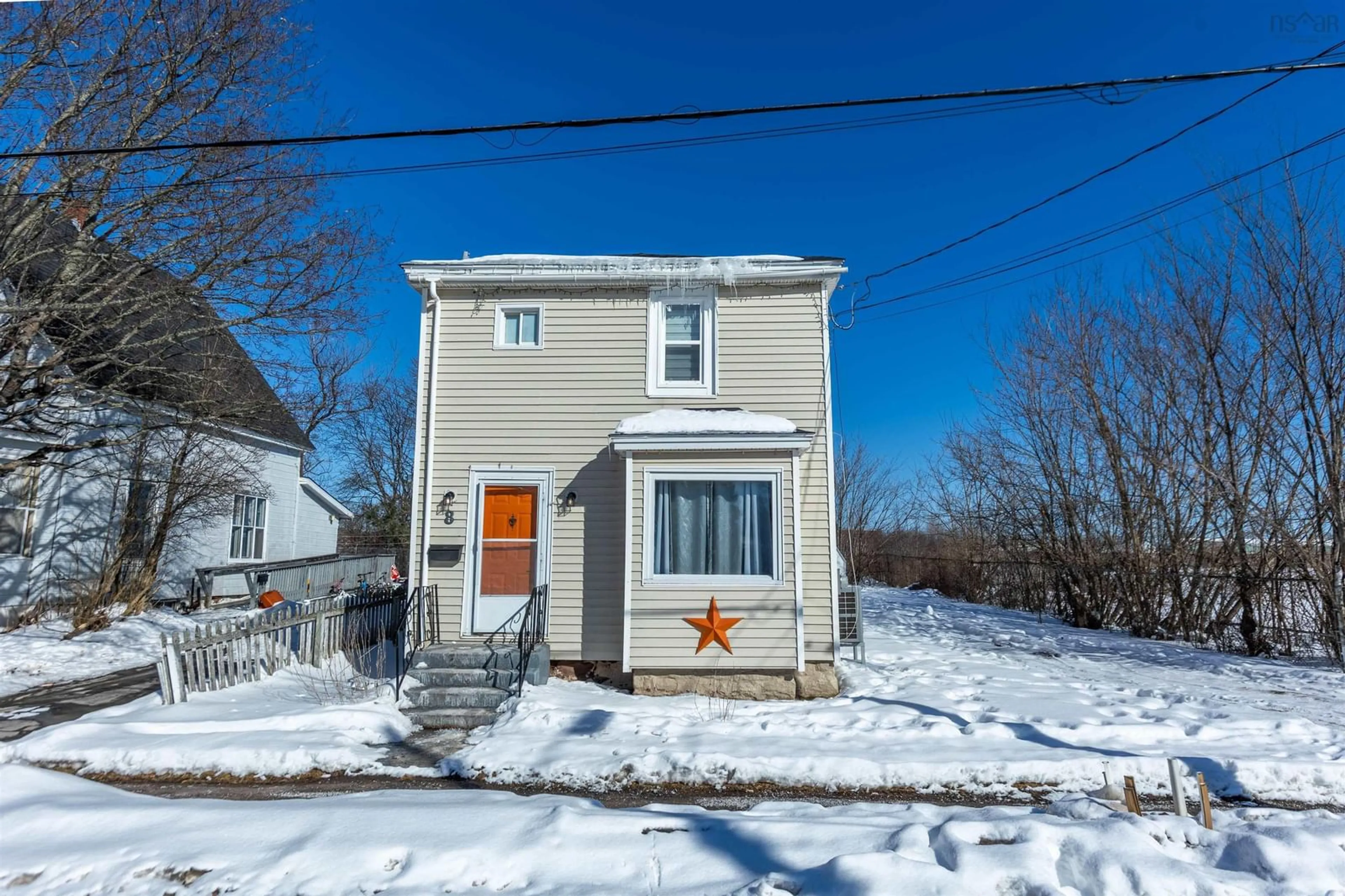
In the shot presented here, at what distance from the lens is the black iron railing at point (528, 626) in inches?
311

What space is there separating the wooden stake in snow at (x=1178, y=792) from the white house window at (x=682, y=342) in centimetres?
598

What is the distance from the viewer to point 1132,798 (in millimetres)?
4023

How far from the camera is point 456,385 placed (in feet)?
29.1

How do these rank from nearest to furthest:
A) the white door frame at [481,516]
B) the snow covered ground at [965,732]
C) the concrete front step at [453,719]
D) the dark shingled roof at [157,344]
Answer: the snow covered ground at [965,732]
the concrete front step at [453,719]
the white door frame at [481,516]
the dark shingled roof at [157,344]

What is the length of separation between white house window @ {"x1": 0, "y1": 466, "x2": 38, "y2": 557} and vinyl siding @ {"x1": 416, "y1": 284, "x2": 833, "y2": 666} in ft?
27.3

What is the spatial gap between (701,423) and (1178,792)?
5456 mm

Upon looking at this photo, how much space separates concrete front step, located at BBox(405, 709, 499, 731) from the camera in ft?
21.7

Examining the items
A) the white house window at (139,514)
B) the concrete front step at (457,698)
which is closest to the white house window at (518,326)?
the concrete front step at (457,698)

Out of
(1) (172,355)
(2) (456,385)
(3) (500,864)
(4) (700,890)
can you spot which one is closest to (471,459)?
(2) (456,385)

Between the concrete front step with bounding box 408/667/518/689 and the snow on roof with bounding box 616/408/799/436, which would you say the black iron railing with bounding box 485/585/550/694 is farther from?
the snow on roof with bounding box 616/408/799/436

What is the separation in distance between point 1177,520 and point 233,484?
60.5ft

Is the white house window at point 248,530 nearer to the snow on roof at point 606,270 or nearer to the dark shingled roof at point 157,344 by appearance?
the dark shingled roof at point 157,344

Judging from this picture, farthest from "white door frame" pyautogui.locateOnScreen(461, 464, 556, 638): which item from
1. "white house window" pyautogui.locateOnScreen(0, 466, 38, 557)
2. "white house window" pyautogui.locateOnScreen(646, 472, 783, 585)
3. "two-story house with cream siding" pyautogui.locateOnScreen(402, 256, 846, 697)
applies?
"white house window" pyautogui.locateOnScreen(0, 466, 38, 557)

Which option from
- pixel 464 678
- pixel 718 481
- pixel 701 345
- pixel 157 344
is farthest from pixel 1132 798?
pixel 157 344
